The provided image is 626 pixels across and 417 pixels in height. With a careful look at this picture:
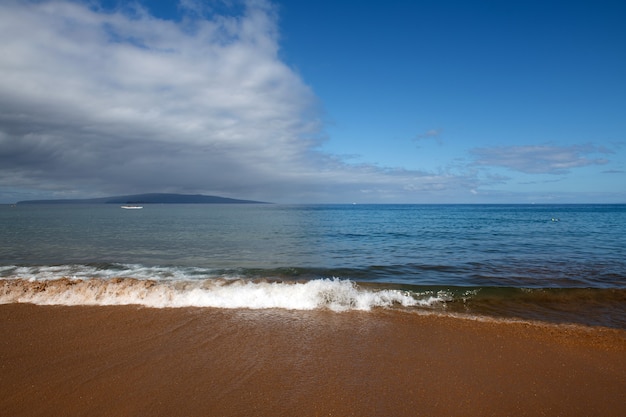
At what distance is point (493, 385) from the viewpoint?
5.18 meters

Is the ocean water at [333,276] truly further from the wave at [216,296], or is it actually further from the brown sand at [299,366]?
the brown sand at [299,366]

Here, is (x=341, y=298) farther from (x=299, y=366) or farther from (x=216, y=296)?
(x=299, y=366)

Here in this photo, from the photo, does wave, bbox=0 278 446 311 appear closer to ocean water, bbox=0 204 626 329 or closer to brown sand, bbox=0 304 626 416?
ocean water, bbox=0 204 626 329

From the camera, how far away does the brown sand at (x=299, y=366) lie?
468 cm

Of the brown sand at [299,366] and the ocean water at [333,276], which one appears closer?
the brown sand at [299,366]

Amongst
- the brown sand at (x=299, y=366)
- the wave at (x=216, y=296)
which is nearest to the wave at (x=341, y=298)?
the wave at (x=216, y=296)

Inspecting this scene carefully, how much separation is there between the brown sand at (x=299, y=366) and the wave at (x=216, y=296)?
31.3 inches

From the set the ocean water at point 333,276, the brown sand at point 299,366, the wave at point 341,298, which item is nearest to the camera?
the brown sand at point 299,366

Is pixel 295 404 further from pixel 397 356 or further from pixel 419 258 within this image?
pixel 419 258

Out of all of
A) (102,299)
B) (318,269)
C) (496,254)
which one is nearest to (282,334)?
(102,299)

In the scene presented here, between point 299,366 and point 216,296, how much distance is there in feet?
14.7

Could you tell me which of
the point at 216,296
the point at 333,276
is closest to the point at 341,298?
the point at 216,296

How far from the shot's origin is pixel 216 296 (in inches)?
372

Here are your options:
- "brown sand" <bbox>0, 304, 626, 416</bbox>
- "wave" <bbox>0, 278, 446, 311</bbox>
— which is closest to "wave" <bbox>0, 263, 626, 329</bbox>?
"wave" <bbox>0, 278, 446, 311</bbox>
